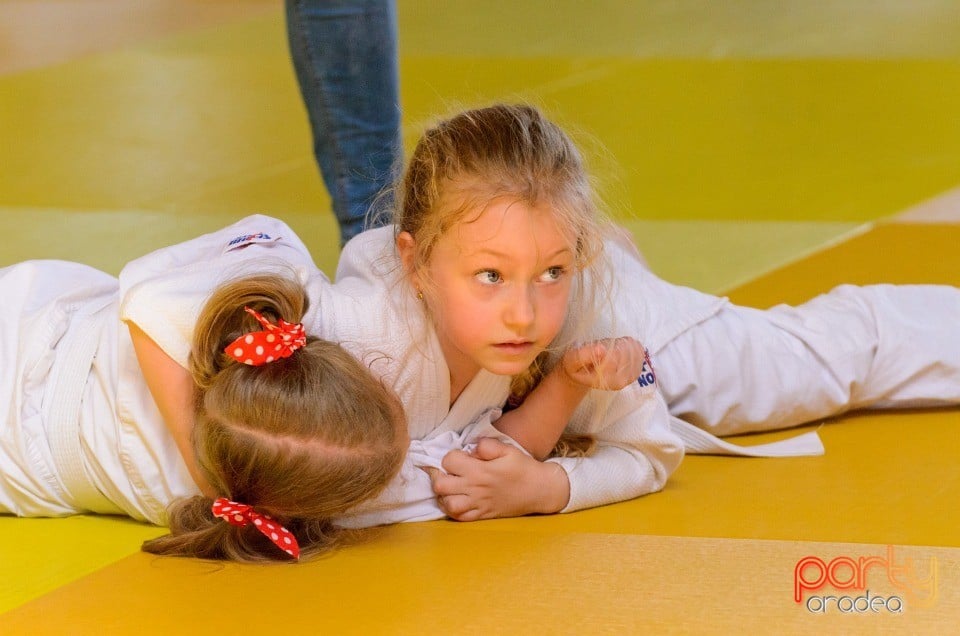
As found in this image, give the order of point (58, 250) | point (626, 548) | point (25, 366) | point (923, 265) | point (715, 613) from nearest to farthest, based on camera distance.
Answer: point (715, 613) → point (626, 548) → point (25, 366) → point (923, 265) → point (58, 250)

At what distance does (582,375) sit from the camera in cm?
172

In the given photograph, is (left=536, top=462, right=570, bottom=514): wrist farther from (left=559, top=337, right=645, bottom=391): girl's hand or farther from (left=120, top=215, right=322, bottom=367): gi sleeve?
(left=120, top=215, right=322, bottom=367): gi sleeve

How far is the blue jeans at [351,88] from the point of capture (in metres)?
2.35

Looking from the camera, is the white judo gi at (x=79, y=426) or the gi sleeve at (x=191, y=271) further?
the white judo gi at (x=79, y=426)

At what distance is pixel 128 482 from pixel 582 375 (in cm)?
64

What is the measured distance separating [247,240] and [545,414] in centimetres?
48

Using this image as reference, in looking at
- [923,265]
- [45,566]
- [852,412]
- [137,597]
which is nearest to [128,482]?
[45,566]

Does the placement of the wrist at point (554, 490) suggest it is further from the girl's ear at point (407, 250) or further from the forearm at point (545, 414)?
the girl's ear at point (407, 250)

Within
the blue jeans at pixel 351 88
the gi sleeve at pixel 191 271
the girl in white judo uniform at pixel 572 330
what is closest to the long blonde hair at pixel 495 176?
the girl in white judo uniform at pixel 572 330

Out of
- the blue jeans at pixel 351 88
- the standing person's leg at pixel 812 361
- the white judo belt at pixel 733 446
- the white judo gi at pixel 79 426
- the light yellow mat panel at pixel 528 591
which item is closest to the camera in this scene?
the light yellow mat panel at pixel 528 591

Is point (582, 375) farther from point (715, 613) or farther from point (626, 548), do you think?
point (715, 613)

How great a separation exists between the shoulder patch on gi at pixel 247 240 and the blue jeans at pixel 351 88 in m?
0.54
